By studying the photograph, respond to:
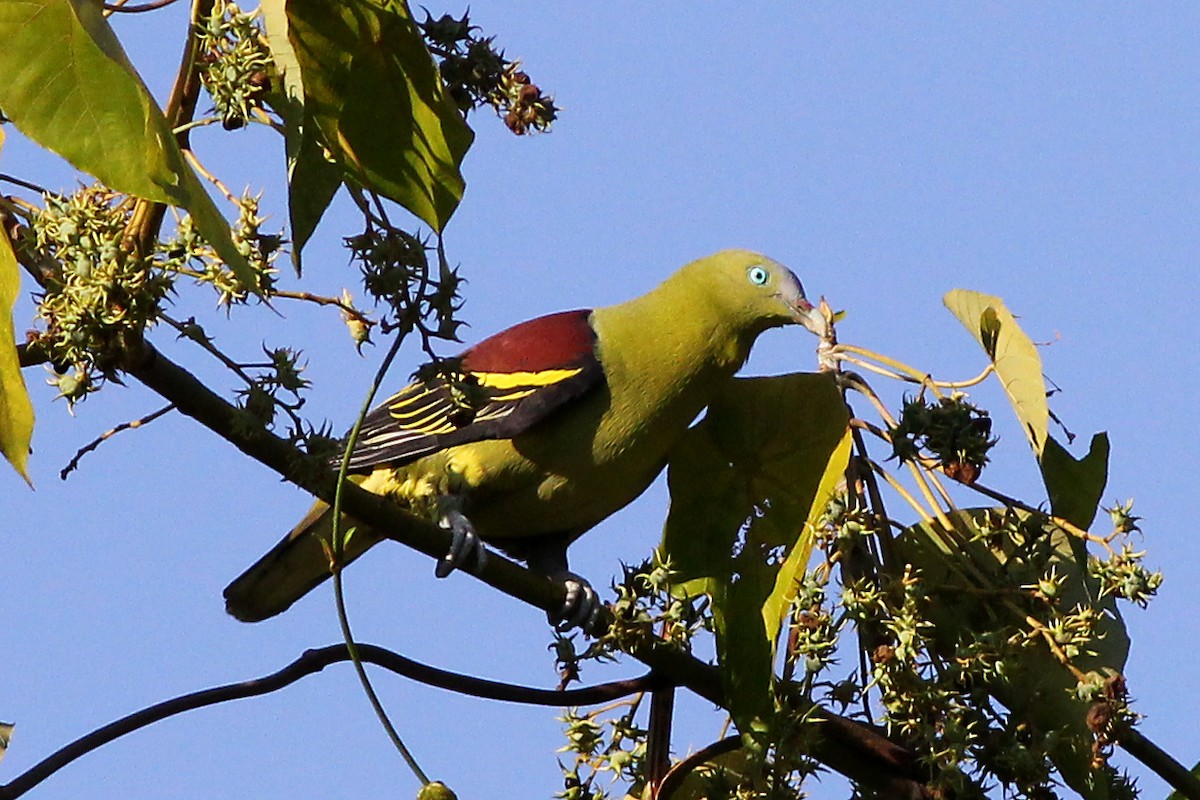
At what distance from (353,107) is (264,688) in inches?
47.2

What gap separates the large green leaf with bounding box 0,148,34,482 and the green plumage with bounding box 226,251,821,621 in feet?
7.69

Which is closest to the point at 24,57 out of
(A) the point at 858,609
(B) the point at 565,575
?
(A) the point at 858,609

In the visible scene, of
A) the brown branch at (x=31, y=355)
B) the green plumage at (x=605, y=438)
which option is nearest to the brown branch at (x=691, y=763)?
the green plumage at (x=605, y=438)

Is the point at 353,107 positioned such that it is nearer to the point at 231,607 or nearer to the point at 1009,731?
the point at 1009,731

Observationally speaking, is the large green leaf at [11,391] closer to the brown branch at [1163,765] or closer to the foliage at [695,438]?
the foliage at [695,438]

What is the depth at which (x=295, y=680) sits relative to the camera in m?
3.09

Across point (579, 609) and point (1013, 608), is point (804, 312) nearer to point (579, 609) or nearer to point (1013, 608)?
point (579, 609)

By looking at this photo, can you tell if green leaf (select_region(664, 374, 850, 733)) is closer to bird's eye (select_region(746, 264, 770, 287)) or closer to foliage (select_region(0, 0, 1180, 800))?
foliage (select_region(0, 0, 1180, 800))

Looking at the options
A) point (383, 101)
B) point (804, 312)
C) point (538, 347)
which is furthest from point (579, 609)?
point (383, 101)

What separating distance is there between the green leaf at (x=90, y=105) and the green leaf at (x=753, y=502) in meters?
1.74

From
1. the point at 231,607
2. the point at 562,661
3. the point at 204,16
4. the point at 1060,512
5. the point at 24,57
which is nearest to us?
the point at 24,57

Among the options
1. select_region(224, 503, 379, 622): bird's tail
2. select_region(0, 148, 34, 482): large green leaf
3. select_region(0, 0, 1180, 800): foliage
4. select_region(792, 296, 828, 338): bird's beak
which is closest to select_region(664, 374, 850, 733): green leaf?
select_region(0, 0, 1180, 800): foliage

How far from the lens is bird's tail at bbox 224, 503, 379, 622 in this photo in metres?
5.20

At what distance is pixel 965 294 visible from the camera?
11.1 ft
